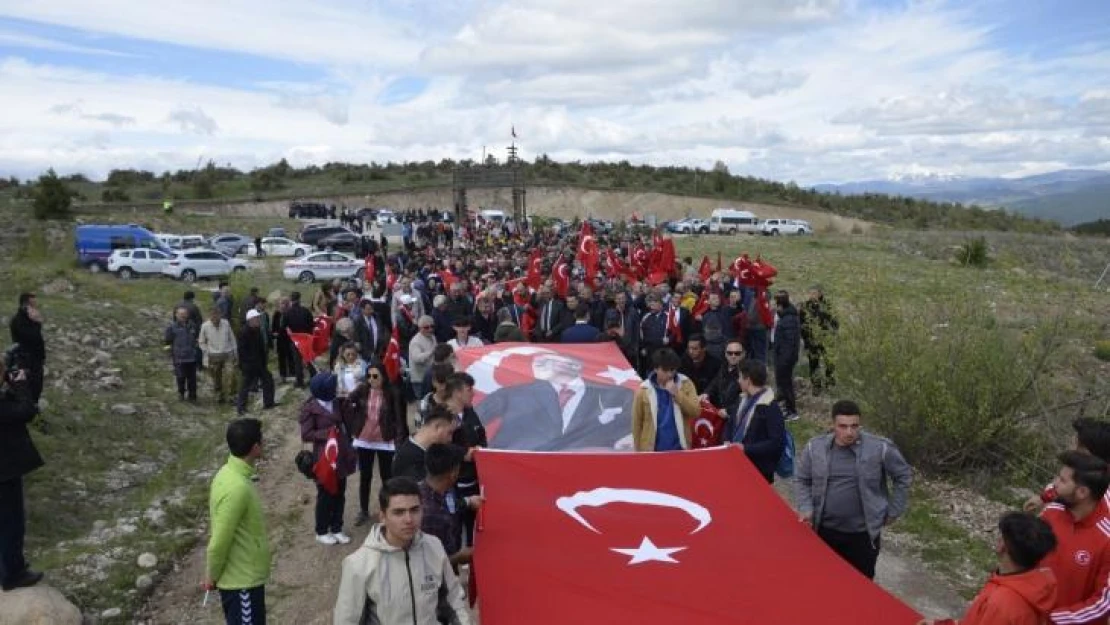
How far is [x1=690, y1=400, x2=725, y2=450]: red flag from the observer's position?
23.7 ft

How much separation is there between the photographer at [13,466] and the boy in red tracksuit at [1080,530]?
6846 millimetres

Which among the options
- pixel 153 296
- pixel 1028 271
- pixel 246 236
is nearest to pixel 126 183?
pixel 246 236

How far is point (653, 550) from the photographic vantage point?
523 cm

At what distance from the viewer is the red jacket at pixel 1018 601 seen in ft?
11.6

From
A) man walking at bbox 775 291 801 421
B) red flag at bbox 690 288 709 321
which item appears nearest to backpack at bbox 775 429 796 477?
man walking at bbox 775 291 801 421

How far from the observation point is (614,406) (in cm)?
866

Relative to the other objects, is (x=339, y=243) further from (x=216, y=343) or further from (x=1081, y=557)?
(x=1081, y=557)

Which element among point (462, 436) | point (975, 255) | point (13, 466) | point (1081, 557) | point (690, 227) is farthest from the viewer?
point (690, 227)

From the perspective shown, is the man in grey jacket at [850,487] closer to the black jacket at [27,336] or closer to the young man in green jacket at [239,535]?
the young man in green jacket at [239,535]

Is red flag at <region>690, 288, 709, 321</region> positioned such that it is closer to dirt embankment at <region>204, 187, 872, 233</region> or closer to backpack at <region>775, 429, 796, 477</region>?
backpack at <region>775, 429, 796, 477</region>

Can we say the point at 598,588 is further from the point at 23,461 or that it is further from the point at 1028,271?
the point at 1028,271

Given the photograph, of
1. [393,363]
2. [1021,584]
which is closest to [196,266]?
[393,363]

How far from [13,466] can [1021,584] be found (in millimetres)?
6652

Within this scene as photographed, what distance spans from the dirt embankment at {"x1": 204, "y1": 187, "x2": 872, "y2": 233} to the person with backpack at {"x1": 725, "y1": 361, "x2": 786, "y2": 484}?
58578mm
